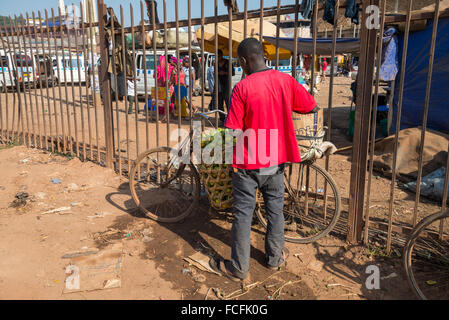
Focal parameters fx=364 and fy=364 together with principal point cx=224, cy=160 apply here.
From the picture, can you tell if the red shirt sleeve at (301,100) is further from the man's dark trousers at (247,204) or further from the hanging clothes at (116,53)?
the hanging clothes at (116,53)

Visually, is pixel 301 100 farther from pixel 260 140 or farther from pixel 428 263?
pixel 428 263

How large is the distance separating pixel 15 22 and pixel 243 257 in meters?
6.28

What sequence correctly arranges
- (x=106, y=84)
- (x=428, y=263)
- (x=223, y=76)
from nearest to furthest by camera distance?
(x=428, y=263), (x=106, y=84), (x=223, y=76)

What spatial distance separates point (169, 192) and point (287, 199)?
63.2 inches

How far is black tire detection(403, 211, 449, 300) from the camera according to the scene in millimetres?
2678

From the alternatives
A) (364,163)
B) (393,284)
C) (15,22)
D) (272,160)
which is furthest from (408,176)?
(15,22)

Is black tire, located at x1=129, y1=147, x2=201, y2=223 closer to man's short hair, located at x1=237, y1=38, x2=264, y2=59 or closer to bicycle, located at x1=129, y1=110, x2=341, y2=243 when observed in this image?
bicycle, located at x1=129, y1=110, x2=341, y2=243

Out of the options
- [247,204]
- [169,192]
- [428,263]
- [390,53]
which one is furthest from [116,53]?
[390,53]

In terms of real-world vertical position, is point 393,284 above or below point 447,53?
below

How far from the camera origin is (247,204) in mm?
3018

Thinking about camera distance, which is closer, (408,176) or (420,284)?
(420,284)
